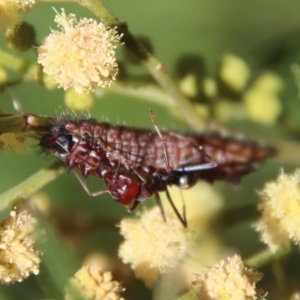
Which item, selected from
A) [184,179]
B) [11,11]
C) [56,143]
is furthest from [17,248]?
[184,179]

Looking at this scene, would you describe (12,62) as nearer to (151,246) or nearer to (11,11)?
(11,11)

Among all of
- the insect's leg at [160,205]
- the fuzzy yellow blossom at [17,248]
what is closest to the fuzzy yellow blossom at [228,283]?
the insect's leg at [160,205]

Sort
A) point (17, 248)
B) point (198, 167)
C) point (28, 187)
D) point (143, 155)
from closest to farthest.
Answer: point (17, 248) → point (28, 187) → point (143, 155) → point (198, 167)

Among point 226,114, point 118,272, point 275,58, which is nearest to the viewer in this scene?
point 118,272

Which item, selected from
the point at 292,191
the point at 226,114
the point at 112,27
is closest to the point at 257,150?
the point at 226,114

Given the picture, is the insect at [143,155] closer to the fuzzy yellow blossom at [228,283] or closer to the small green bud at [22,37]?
the small green bud at [22,37]

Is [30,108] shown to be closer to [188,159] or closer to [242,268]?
[188,159]
